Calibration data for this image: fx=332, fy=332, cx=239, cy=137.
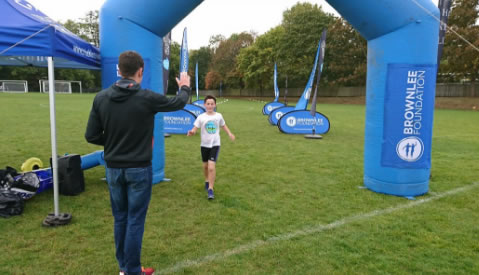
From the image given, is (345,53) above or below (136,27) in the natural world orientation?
above

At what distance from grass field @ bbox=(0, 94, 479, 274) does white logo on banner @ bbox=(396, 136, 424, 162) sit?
662 mm

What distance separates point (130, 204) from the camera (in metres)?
2.65

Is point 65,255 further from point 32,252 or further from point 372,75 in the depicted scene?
point 372,75

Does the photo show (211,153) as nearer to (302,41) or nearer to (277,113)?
(277,113)

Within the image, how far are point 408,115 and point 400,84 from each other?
1.60ft

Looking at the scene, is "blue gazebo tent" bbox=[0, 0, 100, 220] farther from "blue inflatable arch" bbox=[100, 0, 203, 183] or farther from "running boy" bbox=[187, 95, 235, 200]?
"running boy" bbox=[187, 95, 235, 200]

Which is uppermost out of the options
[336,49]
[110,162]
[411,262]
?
[336,49]

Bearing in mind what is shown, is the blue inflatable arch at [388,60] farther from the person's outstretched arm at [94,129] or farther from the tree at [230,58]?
the tree at [230,58]

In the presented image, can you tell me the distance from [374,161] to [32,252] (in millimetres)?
4851

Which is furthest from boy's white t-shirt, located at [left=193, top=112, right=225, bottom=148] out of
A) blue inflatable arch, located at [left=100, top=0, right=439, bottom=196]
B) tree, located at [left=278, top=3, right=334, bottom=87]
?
tree, located at [left=278, top=3, right=334, bottom=87]

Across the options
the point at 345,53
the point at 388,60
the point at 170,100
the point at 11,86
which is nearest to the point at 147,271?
the point at 170,100

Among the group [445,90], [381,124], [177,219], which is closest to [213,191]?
[177,219]

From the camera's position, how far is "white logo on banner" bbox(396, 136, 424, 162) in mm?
5133

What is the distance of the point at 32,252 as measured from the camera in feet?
11.0
